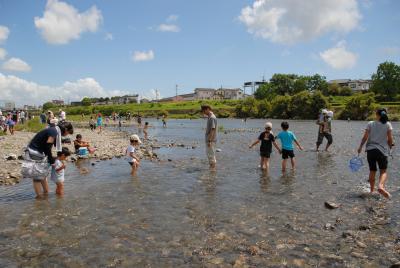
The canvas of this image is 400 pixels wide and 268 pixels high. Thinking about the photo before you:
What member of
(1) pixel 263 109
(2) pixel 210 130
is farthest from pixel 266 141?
(1) pixel 263 109

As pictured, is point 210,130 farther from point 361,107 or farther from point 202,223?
point 361,107

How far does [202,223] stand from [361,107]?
105 metres

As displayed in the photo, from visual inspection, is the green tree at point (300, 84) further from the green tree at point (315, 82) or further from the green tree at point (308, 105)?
the green tree at point (308, 105)

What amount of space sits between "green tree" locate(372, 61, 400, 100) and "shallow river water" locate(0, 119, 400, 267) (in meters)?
146

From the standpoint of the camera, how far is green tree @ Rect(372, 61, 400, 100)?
5527 inches

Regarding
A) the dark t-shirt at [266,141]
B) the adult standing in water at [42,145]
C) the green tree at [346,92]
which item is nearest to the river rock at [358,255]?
the adult standing in water at [42,145]

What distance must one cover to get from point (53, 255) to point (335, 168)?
14189 millimetres

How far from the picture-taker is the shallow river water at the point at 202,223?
271 inches

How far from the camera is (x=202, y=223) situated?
8930mm

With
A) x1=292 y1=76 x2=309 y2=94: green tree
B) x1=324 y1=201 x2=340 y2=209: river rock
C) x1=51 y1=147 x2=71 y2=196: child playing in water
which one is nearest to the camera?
x1=324 y1=201 x2=340 y2=209: river rock

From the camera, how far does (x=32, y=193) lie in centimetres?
1184

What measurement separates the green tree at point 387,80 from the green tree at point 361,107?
142 ft

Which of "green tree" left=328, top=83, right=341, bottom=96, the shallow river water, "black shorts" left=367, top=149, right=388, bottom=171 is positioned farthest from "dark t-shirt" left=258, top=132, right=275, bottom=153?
"green tree" left=328, top=83, right=341, bottom=96

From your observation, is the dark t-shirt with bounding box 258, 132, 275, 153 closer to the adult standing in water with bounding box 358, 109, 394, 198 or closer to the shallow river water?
the shallow river water
